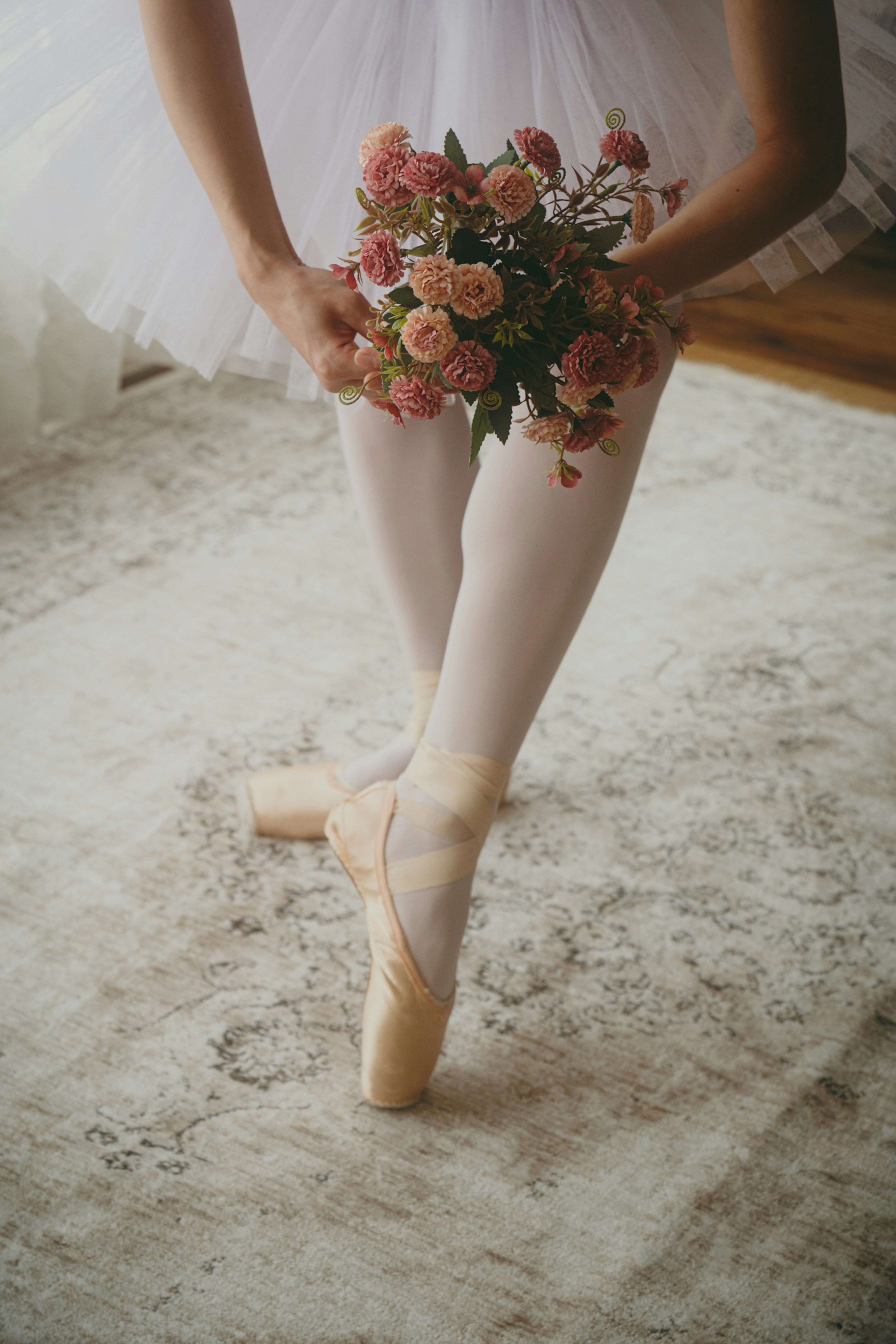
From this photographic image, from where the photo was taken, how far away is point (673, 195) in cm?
62

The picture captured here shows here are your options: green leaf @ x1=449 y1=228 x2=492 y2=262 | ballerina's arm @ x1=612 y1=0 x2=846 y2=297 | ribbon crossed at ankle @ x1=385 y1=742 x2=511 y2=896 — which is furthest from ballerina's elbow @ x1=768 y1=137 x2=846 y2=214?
ribbon crossed at ankle @ x1=385 y1=742 x2=511 y2=896

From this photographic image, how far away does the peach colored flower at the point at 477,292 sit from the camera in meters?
0.56

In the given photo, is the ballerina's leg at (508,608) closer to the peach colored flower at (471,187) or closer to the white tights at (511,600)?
the white tights at (511,600)

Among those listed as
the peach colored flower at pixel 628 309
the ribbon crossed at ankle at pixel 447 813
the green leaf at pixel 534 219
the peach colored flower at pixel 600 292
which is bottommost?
the ribbon crossed at ankle at pixel 447 813

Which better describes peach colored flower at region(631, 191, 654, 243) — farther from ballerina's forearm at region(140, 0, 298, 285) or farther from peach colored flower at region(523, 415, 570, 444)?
ballerina's forearm at region(140, 0, 298, 285)

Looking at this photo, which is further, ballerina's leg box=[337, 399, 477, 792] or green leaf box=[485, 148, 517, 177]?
ballerina's leg box=[337, 399, 477, 792]

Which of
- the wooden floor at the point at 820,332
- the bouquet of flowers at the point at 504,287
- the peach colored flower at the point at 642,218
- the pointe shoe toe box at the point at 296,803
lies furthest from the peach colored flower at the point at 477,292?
the wooden floor at the point at 820,332

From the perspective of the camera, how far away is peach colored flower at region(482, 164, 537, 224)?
55 centimetres

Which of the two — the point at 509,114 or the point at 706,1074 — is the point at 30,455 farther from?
the point at 706,1074

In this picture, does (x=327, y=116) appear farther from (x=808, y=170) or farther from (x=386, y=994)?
(x=386, y=994)

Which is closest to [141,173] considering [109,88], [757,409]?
[109,88]

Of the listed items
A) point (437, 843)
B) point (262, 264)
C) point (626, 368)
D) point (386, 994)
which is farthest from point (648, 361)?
point (386, 994)

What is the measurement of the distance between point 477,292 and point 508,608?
9.5 inches

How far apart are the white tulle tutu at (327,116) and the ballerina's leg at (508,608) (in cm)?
19
